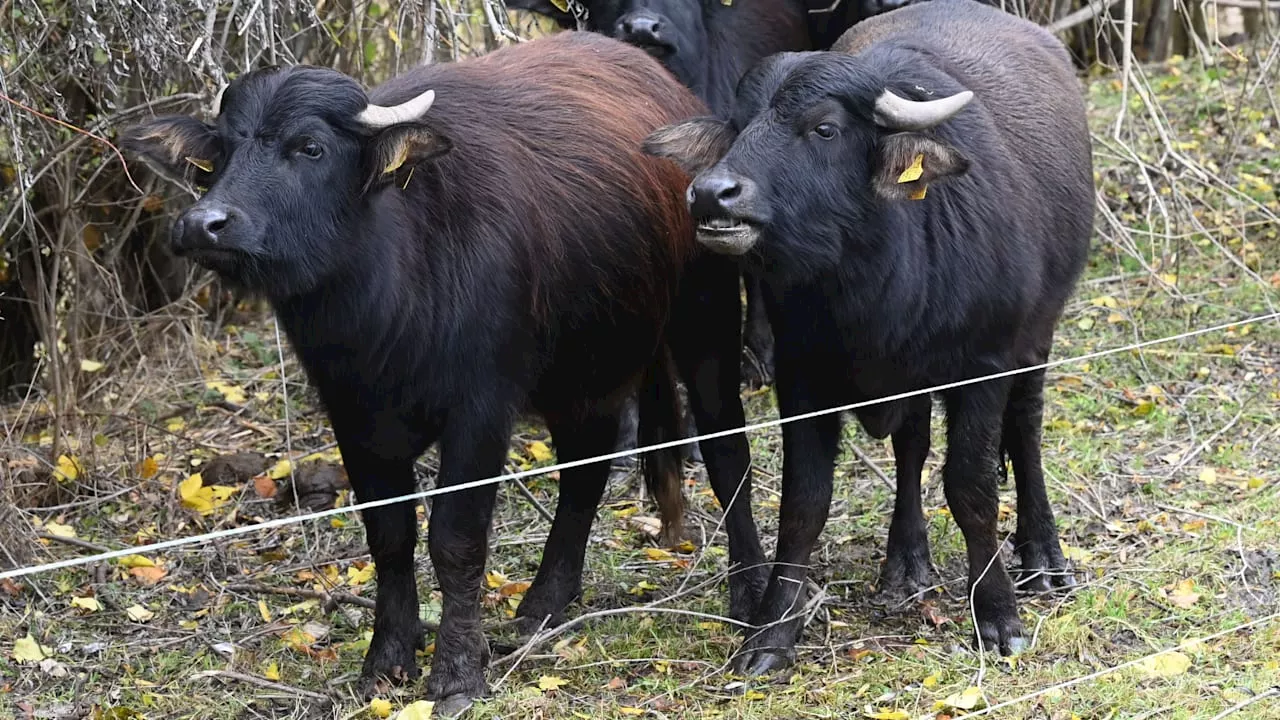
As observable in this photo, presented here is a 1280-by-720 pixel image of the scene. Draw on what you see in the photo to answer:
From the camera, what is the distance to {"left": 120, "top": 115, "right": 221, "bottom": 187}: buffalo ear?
4.55 metres

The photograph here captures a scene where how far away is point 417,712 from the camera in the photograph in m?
4.72

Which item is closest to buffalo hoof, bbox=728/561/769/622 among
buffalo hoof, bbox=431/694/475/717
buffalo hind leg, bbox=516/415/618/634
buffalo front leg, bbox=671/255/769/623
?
buffalo front leg, bbox=671/255/769/623

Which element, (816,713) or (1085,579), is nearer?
(816,713)

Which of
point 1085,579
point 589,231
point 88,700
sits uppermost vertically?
point 589,231

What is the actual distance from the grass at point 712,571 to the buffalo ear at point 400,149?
5.51 feet

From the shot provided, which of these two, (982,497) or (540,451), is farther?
(540,451)

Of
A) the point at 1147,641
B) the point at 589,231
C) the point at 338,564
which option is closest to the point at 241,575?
the point at 338,564

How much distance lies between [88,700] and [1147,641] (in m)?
3.44

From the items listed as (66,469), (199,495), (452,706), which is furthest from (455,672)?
(66,469)

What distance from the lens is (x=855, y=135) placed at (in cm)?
471

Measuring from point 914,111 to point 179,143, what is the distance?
2.13 metres

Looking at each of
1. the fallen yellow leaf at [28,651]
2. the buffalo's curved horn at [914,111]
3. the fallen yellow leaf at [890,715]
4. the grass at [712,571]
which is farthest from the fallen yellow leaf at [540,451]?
the buffalo's curved horn at [914,111]

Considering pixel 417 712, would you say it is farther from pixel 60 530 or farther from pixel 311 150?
pixel 60 530

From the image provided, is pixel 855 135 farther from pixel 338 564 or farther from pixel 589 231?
pixel 338 564
